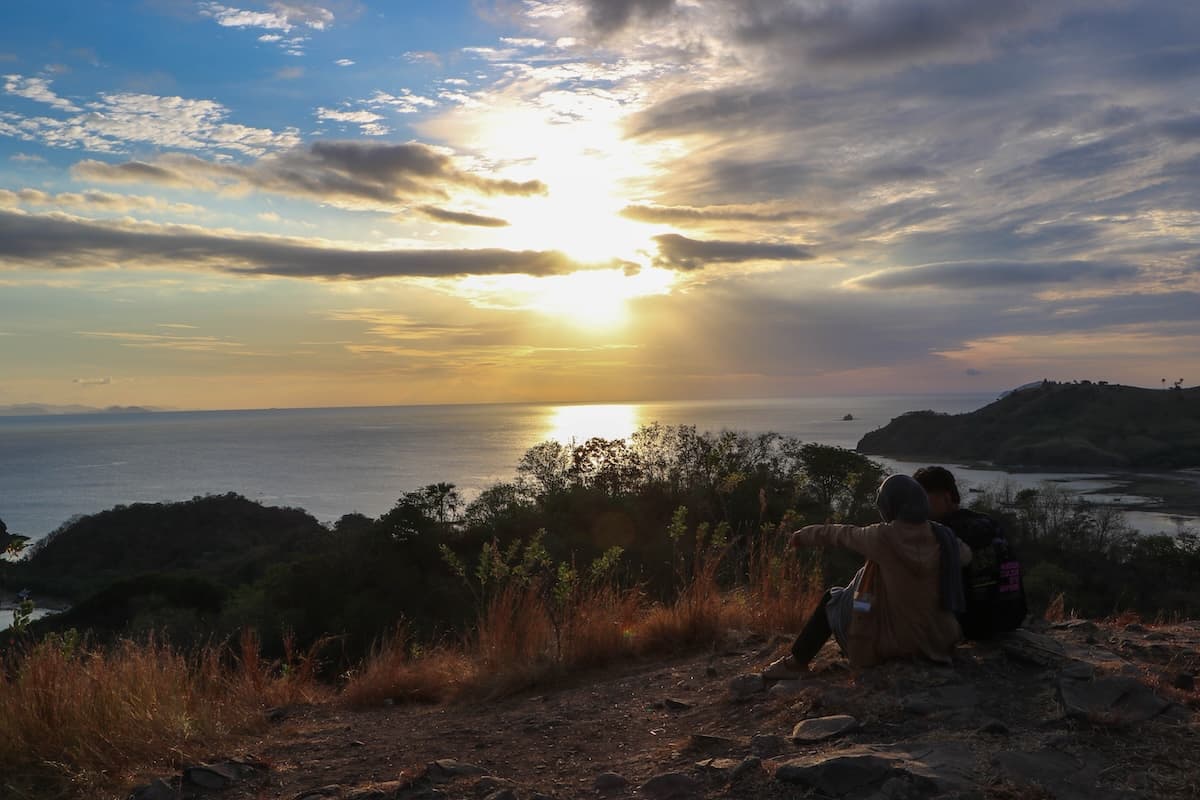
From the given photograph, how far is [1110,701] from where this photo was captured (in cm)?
379

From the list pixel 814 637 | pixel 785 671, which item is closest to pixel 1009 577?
pixel 814 637

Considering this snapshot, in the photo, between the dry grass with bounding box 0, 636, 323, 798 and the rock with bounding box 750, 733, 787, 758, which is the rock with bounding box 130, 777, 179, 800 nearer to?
the dry grass with bounding box 0, 636, 323, 798

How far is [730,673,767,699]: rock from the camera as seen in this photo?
477 cm

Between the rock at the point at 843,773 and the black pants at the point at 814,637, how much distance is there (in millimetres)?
1514

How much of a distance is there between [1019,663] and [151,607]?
33890 millimetres

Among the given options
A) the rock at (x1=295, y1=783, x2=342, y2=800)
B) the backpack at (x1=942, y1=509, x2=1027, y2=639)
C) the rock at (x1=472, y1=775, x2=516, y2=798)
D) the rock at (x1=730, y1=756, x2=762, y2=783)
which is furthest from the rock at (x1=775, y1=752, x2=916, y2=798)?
the rock at (x1=295, y1=783, x2=342, y2=800)

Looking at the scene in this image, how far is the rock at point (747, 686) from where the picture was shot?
188 inches

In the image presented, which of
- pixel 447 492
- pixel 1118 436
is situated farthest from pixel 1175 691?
pixel 1118 436

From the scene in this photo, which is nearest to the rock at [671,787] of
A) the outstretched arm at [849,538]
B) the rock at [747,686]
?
the rock at [747,686]

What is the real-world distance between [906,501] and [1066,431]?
374ft

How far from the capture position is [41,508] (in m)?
85.0

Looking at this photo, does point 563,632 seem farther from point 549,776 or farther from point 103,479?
point 103,479

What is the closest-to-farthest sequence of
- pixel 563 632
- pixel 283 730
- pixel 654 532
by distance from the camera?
pixel 283 730
pixel 563 632
pixel 654 532

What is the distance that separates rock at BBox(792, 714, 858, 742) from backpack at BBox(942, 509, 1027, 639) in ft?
4.11
